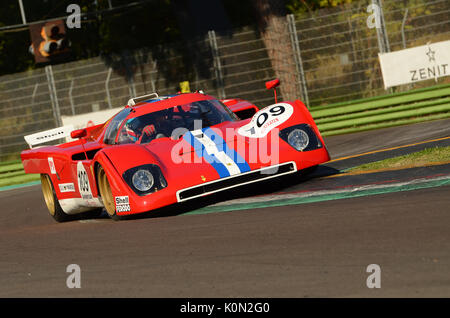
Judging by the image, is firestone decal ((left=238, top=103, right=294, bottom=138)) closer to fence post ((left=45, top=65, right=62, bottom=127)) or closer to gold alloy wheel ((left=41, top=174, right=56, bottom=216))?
gold alloy wheel ((left=41, top=174, right=56, bottom=216))

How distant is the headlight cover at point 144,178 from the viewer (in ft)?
22.3

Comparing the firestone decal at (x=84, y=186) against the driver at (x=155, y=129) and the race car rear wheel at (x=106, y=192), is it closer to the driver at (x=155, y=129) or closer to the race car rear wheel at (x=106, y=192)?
the race car rear wheel at (x=106, y=192)

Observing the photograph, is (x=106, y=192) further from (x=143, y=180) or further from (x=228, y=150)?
(x=228, y=150)

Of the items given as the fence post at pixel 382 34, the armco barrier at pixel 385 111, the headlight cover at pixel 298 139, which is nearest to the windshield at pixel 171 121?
the headlight cover at pixel 298 139

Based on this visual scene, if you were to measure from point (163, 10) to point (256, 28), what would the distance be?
11.8 meters

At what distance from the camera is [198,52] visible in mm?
16797

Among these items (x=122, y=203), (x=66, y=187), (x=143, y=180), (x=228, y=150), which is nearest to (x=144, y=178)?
(x=143, y=180)

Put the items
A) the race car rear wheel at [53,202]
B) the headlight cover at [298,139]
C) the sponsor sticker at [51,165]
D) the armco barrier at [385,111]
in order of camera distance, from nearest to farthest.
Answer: the headlight cover at [298,139]
the sponsor sticker at [51,165]
the race car rear wheel at [53,202]
the armco barrier at [385,111]

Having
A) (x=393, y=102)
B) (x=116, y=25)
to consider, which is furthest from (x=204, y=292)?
(x=116, y=25)

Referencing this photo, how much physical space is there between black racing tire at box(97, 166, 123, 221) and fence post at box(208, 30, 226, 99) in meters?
9.33

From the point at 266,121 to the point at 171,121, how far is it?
1.09 meters

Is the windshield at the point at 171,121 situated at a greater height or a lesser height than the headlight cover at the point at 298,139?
greater

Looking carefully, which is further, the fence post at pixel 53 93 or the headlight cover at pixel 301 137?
the fence post at pixel 53 93

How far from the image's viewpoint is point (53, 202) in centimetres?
877
